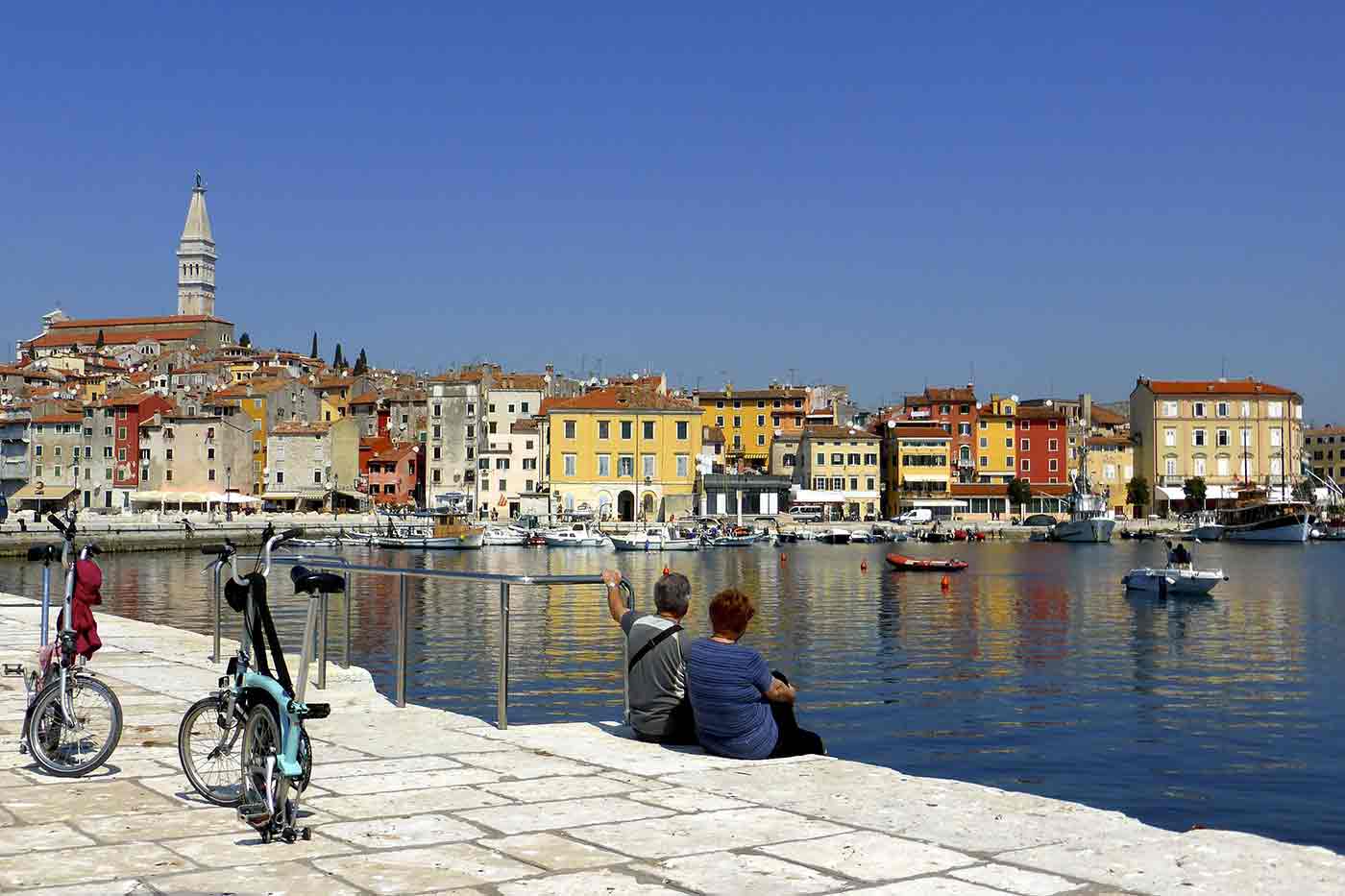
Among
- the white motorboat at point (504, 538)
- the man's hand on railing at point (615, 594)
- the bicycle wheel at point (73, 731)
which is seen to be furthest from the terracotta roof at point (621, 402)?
the bicycle wheel at point (73, 731)

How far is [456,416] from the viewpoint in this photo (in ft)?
398

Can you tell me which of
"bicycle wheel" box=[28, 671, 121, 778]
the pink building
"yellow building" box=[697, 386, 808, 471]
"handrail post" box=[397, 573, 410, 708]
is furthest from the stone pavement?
"yellow building" box=[697, 386, 808, 471]

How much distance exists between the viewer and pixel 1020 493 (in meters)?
128

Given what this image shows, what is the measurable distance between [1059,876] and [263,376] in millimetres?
142893

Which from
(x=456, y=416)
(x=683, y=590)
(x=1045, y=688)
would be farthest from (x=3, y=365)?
(x=683, y=590)

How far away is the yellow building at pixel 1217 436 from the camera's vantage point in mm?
134750

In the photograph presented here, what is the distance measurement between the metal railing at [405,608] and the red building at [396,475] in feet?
379

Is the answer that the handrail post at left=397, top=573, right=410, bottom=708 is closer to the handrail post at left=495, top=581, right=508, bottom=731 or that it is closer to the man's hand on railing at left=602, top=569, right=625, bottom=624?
the handrail post at left=495, top=581, right=508, bottom=731

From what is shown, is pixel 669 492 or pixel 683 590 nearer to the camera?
pixel 683 590

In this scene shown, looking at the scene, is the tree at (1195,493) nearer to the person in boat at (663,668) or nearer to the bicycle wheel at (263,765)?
the person in boat at (663,668)

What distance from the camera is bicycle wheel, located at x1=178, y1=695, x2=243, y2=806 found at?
7953 mm

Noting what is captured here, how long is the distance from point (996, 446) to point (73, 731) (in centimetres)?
12625

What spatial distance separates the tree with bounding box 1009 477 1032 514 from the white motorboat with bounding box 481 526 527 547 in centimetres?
4908

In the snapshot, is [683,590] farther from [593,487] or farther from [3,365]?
[3,365]
